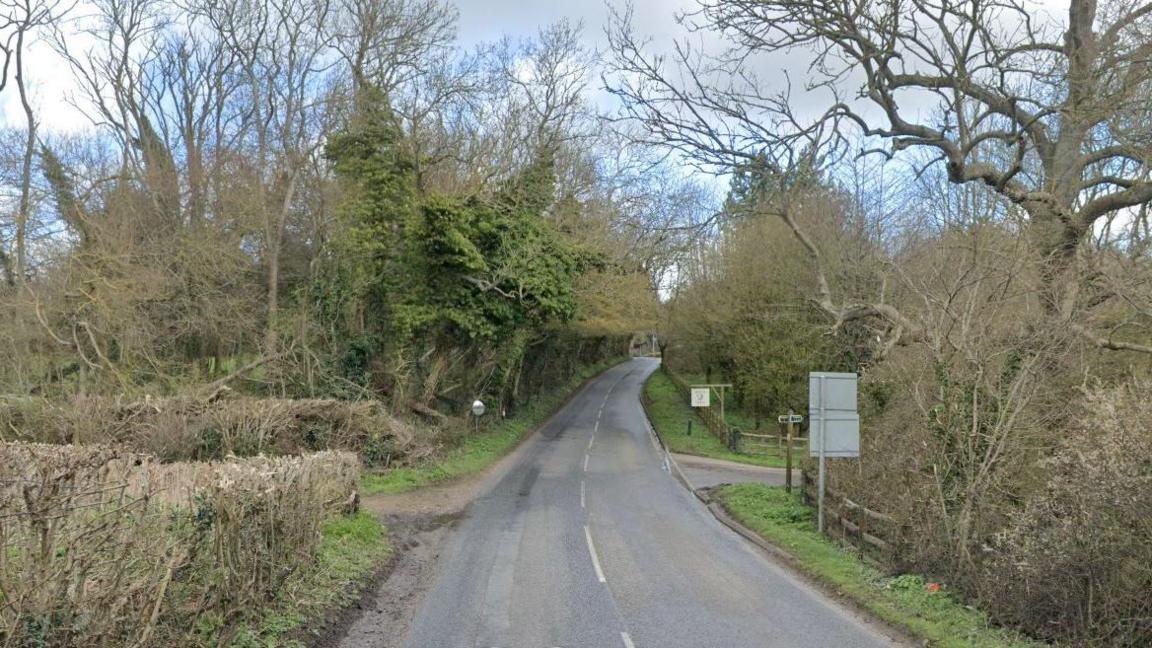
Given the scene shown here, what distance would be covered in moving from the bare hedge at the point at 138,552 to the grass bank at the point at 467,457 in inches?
489

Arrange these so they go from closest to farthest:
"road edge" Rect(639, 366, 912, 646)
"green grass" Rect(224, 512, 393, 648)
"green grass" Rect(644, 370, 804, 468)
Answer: "green grass" Rect(224, 512, 393, 648) → "road edge" Rect(639, 366, 912, 646) → "green grass" Rect(644, 370, 804, 468)

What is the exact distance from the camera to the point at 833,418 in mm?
14859

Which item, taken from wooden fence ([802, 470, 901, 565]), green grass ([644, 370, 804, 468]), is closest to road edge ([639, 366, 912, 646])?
wooden fence ([802, 470, 901, 565])

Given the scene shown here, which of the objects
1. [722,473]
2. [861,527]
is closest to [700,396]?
[722,473]

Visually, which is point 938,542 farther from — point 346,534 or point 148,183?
point 148,183

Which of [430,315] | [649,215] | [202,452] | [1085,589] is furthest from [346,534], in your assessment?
[649,215]

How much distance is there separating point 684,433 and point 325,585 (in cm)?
3034

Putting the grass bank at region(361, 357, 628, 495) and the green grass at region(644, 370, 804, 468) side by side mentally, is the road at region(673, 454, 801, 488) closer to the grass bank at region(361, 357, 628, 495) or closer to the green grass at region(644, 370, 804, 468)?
the green grass at region(644, 370, 804, 468)

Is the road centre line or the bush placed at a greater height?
the bush

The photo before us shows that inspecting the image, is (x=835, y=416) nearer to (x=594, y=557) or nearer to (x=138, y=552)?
(x=594, y=557)

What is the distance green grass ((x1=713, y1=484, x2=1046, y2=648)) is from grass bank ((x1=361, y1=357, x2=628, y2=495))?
31.3ft

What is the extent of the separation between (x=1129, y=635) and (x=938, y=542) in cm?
369

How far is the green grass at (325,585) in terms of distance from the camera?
7965 mm

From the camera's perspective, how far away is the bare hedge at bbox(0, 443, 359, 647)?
5211 mm
